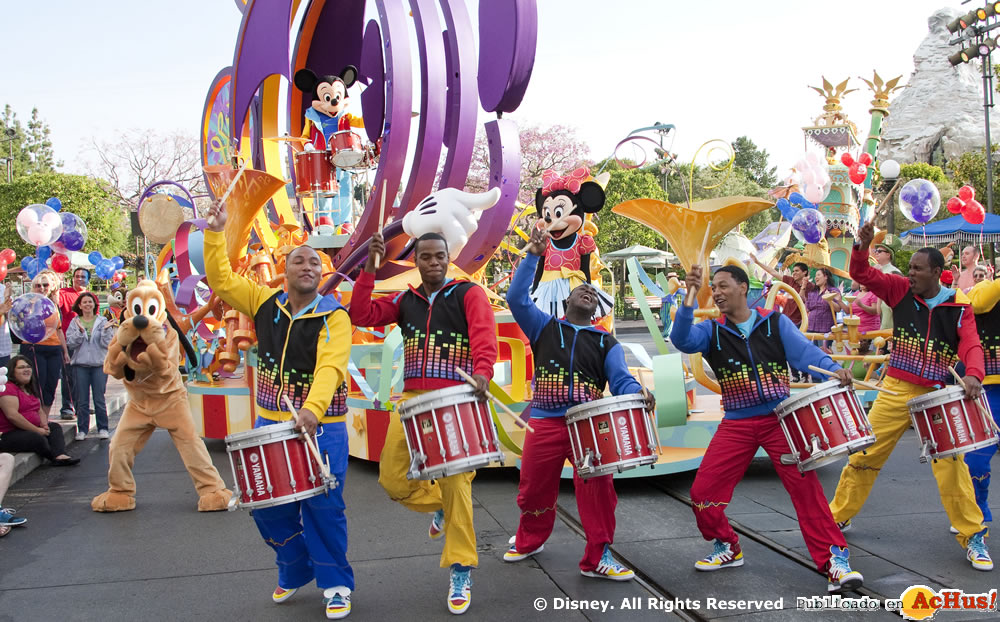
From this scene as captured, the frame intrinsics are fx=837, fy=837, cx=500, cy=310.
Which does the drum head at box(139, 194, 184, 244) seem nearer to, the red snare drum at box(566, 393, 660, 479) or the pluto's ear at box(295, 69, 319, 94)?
the pluto's ear at box(295, 69, 319, 94)

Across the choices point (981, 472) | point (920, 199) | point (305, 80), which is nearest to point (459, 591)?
point (981, 472)

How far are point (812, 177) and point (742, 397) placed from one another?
11.4m

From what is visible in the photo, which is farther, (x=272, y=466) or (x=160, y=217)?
(x=160, y=217)

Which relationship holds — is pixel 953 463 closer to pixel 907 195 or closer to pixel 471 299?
Result: pixel 471 299

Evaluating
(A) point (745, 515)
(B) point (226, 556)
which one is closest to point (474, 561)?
(B) point (226, 556)

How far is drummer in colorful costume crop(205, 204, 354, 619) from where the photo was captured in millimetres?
4066

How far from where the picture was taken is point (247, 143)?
30.9 ft

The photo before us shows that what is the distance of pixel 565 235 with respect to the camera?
7.40 meters

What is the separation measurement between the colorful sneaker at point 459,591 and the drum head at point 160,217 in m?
5.99

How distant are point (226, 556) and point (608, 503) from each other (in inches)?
94.6

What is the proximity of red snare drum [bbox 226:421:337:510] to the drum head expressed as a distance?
5720 mm

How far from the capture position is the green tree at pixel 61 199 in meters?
28.7

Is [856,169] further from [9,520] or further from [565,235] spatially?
[9,520]

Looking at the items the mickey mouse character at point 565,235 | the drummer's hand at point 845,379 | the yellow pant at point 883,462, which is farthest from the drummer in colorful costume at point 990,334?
the mickey mouse character at point 565,235
